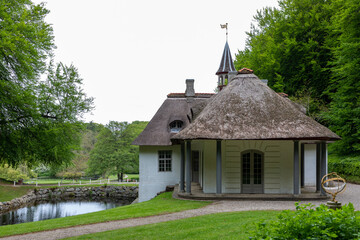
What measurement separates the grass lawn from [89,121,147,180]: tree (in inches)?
1235

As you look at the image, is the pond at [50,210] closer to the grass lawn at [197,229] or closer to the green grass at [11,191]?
the green grass at [11,191]

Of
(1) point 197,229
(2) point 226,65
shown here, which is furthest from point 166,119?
(1) point 197,229

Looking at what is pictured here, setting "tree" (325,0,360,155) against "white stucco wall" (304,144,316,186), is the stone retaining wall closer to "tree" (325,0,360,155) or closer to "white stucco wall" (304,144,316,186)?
"white stucco wall" (304,144,316,186)

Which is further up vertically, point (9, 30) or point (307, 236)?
point (9, 30)

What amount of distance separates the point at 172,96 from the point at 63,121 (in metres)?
15.0


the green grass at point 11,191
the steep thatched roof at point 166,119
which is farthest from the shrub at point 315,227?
the green grass at point 11,191

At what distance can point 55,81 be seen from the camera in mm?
11570

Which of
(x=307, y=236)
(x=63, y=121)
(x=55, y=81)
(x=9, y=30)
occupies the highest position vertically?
(x=9, y=30)

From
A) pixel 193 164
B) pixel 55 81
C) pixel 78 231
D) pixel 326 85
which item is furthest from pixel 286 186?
pixel 326 85

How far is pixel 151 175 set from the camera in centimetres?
2356

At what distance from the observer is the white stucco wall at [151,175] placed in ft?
77.0

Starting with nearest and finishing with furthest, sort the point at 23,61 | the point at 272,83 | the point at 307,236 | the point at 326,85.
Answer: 1. the point at 307,236
2. the point at 23,61
3. the point at 326,85
4. the point at 272,83

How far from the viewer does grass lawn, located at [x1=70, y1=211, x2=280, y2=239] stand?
808cm

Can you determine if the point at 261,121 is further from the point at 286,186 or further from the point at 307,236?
the point at 307,236
